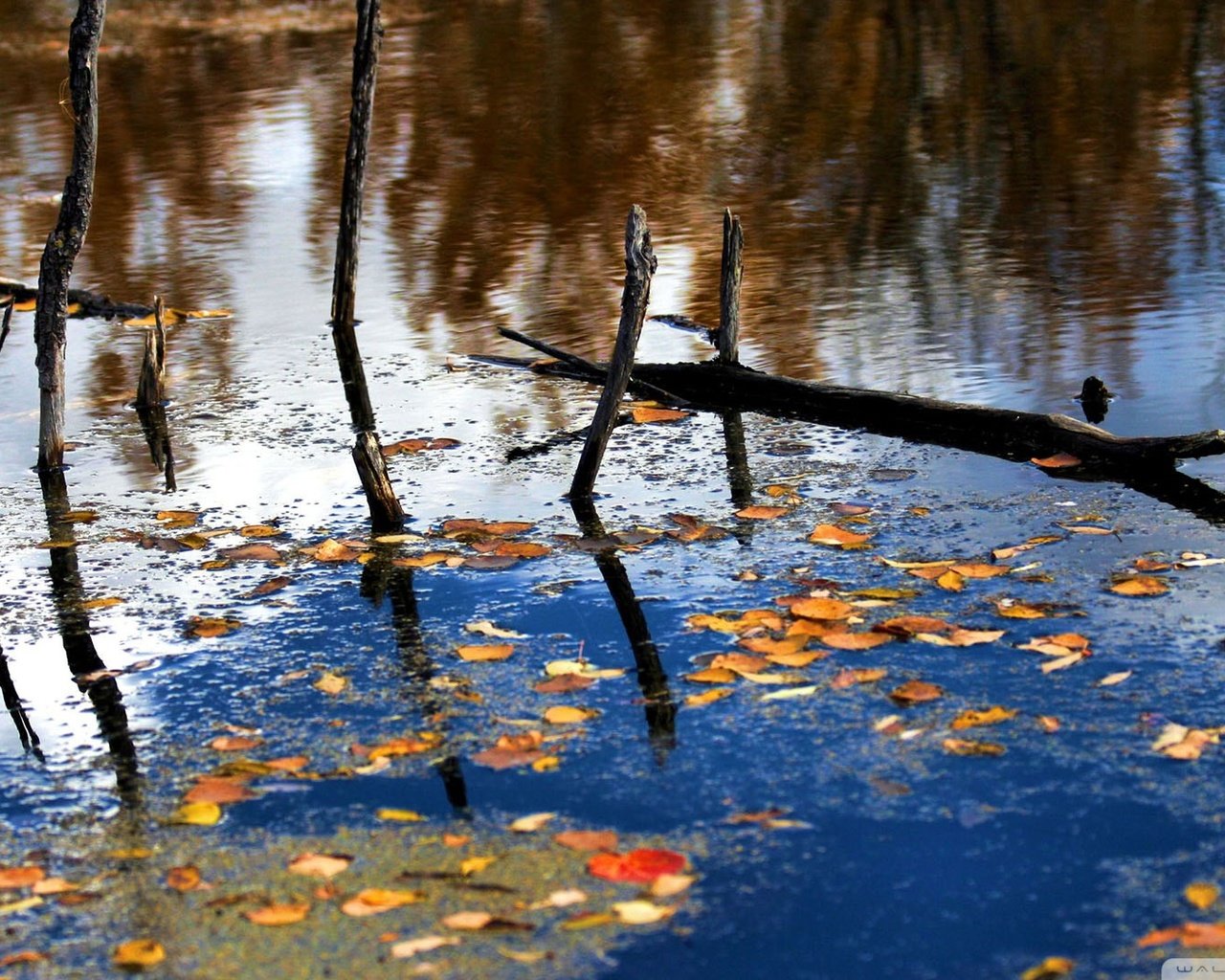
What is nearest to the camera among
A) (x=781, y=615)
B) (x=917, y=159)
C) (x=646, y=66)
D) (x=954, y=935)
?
(x=954, y=935)

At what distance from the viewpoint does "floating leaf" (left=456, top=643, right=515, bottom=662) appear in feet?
17.6

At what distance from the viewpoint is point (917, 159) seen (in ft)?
52.4

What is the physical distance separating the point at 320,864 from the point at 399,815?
0.94 ft

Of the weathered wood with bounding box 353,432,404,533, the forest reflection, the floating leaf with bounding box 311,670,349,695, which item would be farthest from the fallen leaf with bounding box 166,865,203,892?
the forest reflection

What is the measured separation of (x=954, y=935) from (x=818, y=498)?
3.27 meters

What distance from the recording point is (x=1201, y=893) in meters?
3.79

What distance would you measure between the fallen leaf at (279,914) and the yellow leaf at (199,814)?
515 mm

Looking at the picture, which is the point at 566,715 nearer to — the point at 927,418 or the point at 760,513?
the point at 760,513

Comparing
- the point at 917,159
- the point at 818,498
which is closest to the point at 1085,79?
the point at 917,159

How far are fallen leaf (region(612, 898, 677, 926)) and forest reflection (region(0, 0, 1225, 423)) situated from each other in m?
5.95

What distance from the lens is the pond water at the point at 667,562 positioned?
3.99m

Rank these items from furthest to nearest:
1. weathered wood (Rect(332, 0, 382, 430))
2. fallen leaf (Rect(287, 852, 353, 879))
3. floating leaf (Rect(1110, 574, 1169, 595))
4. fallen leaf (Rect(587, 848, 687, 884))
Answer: weathered wood (Rect(332, 0, 382, 430)) < floating leaf (Rect(1110, 574, 1169, 595)) < fallen leaf (Rect(287, 852, 353, 879)) < fallen leaf (Rect(587, 848, 687, 884))

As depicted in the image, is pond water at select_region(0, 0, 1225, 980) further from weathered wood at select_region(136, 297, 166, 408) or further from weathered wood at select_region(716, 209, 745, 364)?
weathered wood at select_region(716, 209, 745, 364)

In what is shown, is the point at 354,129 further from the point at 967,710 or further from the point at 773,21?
the point at 773,21
